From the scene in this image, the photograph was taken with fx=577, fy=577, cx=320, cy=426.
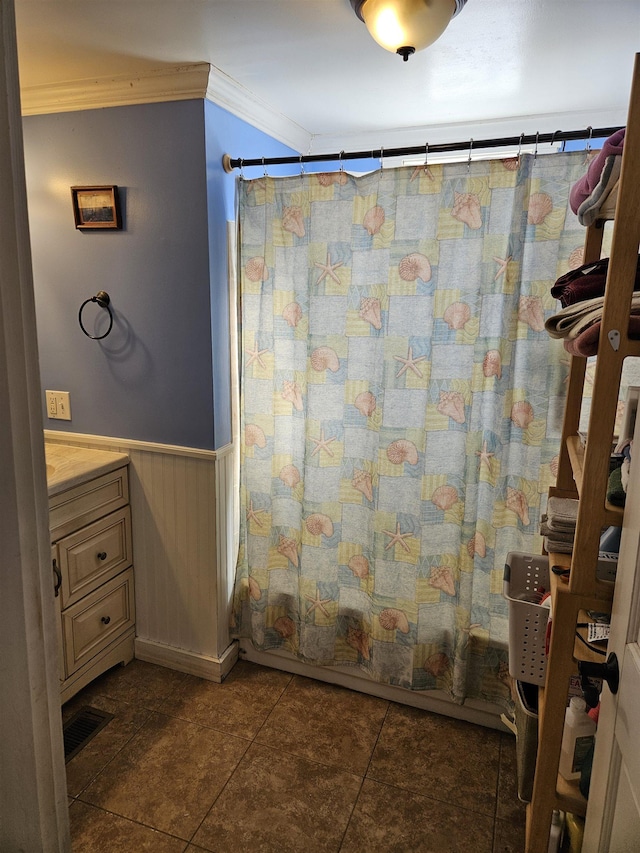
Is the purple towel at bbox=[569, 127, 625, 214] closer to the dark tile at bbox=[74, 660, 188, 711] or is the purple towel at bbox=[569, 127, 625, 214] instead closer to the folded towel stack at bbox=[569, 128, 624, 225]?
the folded towel stack at bbox=[569, 128, 624, 225]

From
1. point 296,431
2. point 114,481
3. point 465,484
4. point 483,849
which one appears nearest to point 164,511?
point 114,481

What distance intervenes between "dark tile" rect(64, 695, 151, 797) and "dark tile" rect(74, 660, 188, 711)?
33 mm

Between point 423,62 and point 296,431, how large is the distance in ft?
4.39

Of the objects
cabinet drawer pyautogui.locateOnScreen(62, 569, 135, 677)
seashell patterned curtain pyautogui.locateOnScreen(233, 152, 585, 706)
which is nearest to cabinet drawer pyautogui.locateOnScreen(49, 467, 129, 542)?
A: cabinet drawer pyautogui.locateOnScreen(62, 569, 135, 677)

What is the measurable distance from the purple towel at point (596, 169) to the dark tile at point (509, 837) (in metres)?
1.81

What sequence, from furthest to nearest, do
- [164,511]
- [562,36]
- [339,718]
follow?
[164,511] < [339,718] < [562,36]

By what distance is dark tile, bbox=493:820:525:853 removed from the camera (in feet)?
5.62

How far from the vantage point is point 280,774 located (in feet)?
6.46

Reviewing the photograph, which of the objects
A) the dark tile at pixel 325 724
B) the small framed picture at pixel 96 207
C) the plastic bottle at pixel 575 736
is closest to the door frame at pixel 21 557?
the plastic bottle at pixel 575 736

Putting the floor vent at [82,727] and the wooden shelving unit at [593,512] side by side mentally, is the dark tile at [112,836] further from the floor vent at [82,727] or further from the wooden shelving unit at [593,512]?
the wooden shelving unit at [593,512]

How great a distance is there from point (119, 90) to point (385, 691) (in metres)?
2.52

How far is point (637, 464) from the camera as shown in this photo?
37.6 inches

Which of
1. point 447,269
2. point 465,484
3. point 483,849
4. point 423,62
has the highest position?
point 423,62

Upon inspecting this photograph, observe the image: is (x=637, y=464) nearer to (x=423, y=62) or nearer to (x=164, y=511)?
(x=423, y=62)
